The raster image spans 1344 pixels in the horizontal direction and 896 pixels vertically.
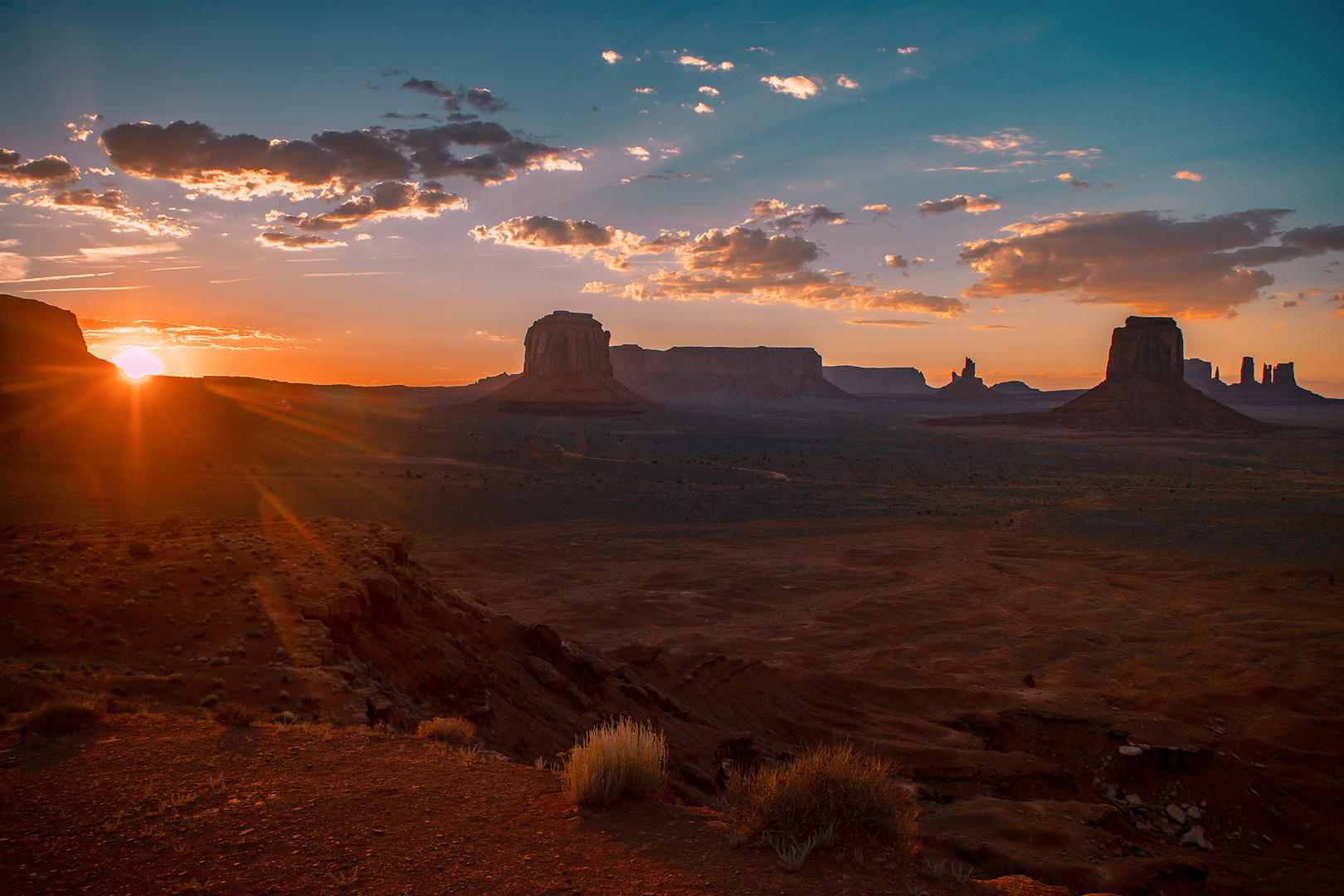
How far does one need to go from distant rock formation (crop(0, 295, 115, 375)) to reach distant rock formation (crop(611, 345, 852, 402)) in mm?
150055

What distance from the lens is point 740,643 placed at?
44.5 feet

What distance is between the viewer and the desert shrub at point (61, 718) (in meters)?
4.84

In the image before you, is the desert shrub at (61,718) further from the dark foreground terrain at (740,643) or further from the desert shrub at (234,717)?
the desert shrub at (234,717)

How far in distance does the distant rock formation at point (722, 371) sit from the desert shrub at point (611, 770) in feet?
583

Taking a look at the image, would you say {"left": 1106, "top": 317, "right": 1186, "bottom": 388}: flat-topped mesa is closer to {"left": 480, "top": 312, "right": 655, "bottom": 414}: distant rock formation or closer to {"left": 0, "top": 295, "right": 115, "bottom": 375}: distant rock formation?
{"left": 480, "top": 312, "right": 655, "bottom": 414}: distant rock formation

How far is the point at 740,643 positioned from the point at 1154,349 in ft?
359

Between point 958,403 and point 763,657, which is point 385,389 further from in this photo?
point 763,657

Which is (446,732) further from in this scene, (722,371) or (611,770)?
(722,371)

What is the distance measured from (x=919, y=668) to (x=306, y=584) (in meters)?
10.1

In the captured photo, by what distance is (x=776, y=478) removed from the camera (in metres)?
38.8

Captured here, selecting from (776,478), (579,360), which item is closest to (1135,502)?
(776,478)

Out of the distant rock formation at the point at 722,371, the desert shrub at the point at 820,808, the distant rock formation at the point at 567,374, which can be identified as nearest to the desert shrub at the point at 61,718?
the desert shrub at the point at 820,808

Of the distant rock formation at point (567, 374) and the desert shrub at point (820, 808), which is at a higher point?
the distant rock formation at point (567, 374)

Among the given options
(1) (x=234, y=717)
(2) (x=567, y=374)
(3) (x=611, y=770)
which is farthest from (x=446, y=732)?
(2) (x=567, y=374)
